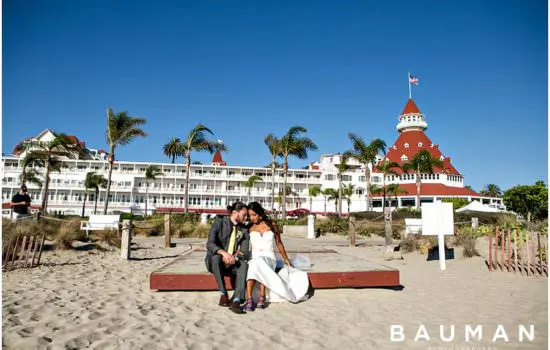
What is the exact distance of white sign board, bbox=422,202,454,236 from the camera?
9117mm

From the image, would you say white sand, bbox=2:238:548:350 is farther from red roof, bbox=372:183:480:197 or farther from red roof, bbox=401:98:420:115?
red roof, bbox=401:98:420:115

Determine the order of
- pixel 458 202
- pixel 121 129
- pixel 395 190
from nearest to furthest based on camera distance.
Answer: pixel 121 129
pixel 458 202
pixel 395 190

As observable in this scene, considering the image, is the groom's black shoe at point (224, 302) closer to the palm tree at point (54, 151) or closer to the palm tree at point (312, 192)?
the palm tree at point (54, 151)

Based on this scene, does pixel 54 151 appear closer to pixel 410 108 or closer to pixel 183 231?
pixel 183 231

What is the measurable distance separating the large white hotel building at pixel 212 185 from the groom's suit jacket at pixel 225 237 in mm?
52270

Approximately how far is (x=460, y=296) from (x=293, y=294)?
2.82 meters

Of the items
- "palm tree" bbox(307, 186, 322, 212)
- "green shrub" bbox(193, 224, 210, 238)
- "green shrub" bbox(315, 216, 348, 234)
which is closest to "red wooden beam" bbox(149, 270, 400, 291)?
"green shrub" bbox(193, 224, 210, 238)

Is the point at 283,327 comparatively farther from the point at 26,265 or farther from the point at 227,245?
the point at 26,265

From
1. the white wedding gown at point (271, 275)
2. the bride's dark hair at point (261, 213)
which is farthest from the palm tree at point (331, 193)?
the white wedding gown at point (271, 275)

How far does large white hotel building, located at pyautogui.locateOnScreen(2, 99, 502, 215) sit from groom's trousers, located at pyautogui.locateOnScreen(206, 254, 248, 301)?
52.4 metres

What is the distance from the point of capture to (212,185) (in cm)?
6322

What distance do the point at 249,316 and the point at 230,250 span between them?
997mm

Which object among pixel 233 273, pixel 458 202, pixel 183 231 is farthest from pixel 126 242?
pixel 458 202

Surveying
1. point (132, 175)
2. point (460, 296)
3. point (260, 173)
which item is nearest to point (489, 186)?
point (260, 173)
